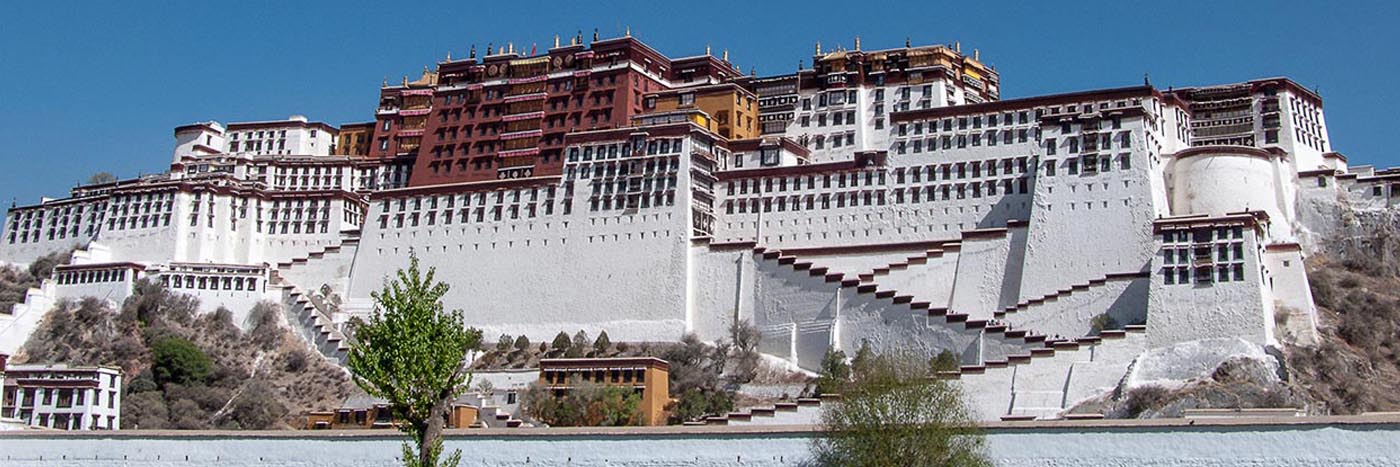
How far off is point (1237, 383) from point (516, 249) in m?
36.8

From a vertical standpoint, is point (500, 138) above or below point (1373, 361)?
above

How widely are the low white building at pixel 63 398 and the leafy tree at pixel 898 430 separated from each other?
117 ft

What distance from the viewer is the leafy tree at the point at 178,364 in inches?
3145

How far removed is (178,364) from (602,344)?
62.0 feet

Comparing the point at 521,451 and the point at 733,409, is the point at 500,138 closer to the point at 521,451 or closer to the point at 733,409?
the point at 733,409

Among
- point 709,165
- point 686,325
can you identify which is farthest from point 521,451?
point 709,165

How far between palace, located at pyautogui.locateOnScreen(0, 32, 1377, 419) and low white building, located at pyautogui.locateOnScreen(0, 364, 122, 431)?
13501mm

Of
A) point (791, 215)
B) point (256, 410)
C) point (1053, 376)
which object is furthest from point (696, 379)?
point (256, 410)

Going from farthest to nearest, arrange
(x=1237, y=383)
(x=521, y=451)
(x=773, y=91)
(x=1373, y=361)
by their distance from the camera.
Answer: (x=773, y=91) < (x=1373, y=361) < (x=1237, y=383) < (x=521, y=451)

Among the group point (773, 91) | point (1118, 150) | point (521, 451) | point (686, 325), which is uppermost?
point (773, 91)

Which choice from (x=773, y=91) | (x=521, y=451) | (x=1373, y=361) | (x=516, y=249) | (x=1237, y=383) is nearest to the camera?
(x=521, y=451)

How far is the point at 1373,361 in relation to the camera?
220 ft

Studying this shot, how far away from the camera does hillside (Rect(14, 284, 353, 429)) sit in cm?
7638

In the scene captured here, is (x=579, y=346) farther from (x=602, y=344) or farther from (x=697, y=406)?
(x=697, y=406)
